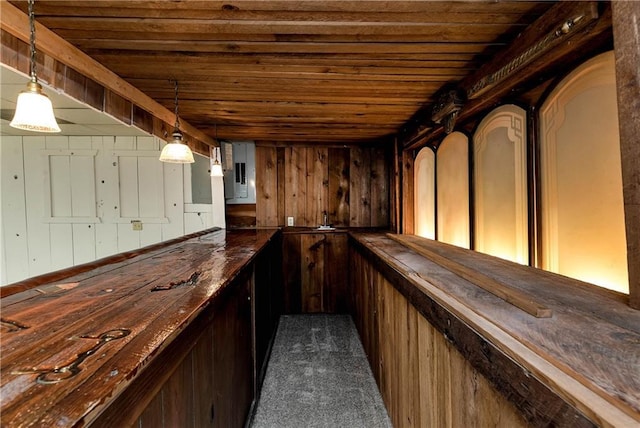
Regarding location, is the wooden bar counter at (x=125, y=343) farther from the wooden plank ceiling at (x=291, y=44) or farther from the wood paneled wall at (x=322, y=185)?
the wood paneled wall at (x=322, y=185)

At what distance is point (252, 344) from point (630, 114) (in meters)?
2.25

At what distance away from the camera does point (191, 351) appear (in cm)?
111

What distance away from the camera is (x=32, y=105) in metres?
1.40

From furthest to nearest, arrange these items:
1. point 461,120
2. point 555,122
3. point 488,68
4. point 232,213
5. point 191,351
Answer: point 232,213 < point 461,120 < point 488,68 < point 555,122 < point 191,351

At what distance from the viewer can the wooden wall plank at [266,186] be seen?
431cm

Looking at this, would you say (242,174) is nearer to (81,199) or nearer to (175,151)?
(175,151)

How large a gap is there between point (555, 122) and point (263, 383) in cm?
270

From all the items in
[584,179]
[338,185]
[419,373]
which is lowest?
[419,373]

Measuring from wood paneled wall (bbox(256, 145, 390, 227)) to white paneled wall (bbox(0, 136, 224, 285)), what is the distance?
41.5 inches

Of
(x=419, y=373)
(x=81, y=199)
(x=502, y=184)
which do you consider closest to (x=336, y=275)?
(x=502, y=184)

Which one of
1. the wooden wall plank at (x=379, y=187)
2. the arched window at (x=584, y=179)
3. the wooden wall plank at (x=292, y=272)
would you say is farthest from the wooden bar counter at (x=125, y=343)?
the wooden wall plank at (x=379, y=187)

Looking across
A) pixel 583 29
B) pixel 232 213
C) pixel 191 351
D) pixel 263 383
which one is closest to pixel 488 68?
pixel 583 29

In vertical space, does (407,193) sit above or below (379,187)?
below

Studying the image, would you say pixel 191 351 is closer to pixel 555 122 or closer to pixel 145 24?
pixel 145 24
